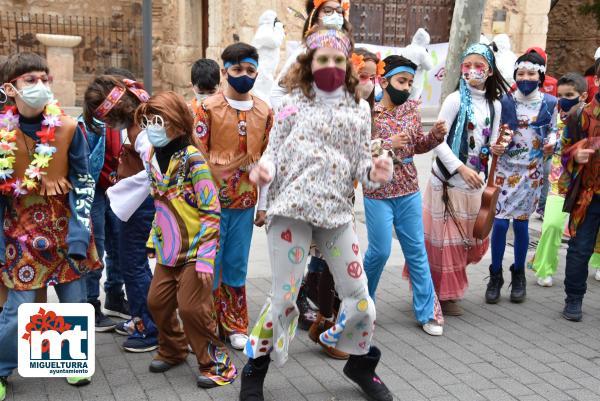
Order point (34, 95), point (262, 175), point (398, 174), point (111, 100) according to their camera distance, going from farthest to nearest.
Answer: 1. point (398, 174)
2. point (111, 100)
3. point (34, 95)
4. point (262, 175)

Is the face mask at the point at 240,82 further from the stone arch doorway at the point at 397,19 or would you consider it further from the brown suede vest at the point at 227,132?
the stone arch doorway at the point at 397,19

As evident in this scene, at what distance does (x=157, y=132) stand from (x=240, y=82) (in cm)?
74

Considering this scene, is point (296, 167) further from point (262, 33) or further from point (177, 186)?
point (262, 33)

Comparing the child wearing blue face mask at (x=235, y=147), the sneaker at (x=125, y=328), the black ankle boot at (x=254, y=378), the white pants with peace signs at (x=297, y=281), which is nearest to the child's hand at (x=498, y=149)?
the child wearing blue face mask at (x=235, y=147)

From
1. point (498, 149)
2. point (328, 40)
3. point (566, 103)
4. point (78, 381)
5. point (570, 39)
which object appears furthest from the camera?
point (570, 39)

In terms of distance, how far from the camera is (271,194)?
3602 millimetres

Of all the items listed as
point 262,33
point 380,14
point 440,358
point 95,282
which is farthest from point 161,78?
point 440,358

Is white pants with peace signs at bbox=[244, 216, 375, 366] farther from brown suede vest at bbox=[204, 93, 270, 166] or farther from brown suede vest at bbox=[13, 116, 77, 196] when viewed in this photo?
brown suede vest at bbox=[13, 116, 77, 196]

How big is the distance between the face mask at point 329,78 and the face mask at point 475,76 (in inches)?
69.1

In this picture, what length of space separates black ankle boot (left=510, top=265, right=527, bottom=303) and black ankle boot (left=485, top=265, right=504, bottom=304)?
119 mm

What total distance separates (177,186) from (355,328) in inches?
48.5

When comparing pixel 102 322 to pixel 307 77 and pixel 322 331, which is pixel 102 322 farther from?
pixel 307 77

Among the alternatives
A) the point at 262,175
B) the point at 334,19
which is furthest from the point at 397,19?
the point at 262,175

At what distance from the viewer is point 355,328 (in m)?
3.71
